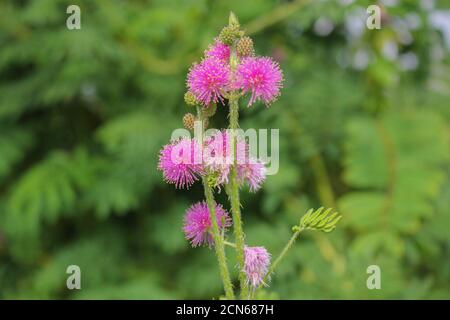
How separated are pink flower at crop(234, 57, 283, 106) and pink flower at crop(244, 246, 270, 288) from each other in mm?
274

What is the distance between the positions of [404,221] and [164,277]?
1.36 meters

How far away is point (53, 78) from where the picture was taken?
384 cm

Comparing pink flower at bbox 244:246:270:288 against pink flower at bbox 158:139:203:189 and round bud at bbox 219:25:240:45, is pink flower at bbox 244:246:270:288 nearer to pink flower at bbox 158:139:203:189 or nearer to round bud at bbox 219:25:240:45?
pink flower at bbox 158:139:203:189

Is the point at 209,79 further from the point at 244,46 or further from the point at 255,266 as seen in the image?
the point at 255,266

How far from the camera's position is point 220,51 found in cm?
118

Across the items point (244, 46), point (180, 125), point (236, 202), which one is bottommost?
point (236, 202)

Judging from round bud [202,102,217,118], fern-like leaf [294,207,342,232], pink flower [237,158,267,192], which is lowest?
fern-like leaf [294,207,342,232]

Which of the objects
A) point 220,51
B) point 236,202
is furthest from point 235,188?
point 220,51

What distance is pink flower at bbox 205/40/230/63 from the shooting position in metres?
1.17

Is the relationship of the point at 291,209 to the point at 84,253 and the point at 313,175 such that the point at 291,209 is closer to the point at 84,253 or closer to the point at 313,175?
the point at 313,175

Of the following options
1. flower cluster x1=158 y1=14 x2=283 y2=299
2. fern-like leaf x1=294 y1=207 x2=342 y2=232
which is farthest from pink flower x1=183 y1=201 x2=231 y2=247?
fern-like leaf x1=294 y1=207 x2=342 y2=232

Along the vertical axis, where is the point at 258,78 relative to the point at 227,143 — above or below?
above

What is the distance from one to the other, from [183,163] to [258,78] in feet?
0.65

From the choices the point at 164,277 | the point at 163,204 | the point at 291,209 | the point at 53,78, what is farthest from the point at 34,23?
the point at 291,209
